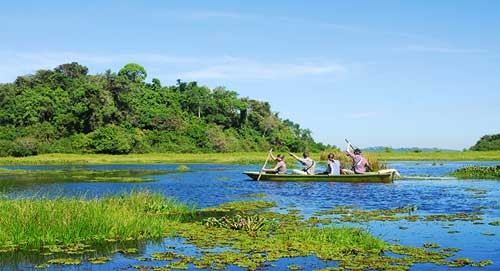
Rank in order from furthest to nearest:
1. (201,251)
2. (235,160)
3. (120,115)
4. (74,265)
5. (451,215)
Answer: (120,115), (235,160), (451,215), (201,251), (74,265)

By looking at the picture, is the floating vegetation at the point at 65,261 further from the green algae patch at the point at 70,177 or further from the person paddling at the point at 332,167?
the green algae patch at the point at 70,177

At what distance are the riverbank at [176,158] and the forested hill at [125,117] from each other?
10.2 ft

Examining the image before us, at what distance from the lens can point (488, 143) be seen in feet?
309

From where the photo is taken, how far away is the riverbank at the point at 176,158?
2650 inches

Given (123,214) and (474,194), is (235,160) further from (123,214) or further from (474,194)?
(123,214)

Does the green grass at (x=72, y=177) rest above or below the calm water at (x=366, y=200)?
above

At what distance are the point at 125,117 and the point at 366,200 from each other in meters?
62.9

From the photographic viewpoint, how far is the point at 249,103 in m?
98.9

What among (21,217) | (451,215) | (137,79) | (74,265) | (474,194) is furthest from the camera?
(137,79)

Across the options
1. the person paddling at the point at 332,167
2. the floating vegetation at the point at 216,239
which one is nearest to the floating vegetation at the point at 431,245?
the floating vegetation at the point at 216,239

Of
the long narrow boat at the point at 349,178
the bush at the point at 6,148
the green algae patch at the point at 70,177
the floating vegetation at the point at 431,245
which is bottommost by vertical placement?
the floating vegetation at the point at 431,245

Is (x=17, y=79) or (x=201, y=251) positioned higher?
(x=17, y=79)

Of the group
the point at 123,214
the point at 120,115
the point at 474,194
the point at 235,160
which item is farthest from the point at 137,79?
the point at 123,214

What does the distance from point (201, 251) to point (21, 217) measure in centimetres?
467
